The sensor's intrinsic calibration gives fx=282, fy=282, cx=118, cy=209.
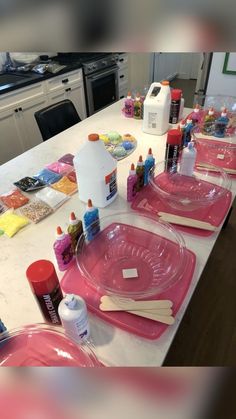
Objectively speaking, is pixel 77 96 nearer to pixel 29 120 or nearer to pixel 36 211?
pixel 29 120

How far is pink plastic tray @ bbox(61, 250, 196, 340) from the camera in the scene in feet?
2.13

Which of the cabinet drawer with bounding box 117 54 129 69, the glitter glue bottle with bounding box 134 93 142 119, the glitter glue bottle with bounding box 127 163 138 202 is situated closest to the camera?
the glitter glue bottle with bounding box 127 163 138 202

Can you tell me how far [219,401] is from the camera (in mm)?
138

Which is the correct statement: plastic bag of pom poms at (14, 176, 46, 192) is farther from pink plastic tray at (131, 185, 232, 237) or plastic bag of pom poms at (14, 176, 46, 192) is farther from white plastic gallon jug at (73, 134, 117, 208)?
pink plastic tray at (131, 185, 232, 237)

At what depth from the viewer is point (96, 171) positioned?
91 centimetres

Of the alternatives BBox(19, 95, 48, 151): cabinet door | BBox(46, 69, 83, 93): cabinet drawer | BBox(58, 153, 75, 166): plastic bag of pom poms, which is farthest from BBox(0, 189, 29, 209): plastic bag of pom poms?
BBox(46, 69, 83, 93): cabinet drawer

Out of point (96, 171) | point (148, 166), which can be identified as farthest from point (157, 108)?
point (96, 171)

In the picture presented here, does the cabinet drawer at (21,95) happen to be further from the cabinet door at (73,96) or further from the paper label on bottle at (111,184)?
the paper label on bottle at (111,184)

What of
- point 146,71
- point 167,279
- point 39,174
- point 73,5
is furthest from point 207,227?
point 146,71

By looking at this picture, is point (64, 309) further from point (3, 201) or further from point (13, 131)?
point (13, 131)

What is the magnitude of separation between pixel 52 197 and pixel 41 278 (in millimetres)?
545

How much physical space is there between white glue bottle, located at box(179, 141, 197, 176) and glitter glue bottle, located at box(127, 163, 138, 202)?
0.75ft

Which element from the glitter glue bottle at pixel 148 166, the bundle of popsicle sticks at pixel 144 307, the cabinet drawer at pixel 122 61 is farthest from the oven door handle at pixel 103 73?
the bundle of popsicle sticks at pixel 144 307

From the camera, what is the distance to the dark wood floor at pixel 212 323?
4.21ft
